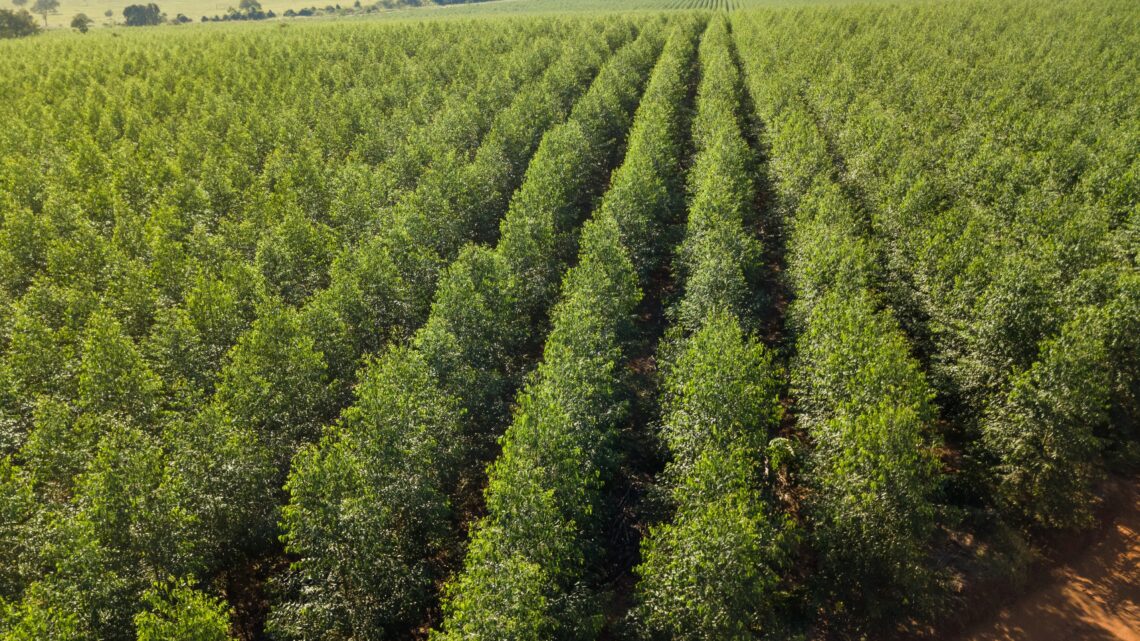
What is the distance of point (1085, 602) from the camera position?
2773cm

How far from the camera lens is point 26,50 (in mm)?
114188

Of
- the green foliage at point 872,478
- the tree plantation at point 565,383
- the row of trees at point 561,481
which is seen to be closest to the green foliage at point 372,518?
the tree plantation at point 565,383

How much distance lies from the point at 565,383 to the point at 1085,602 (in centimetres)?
2666

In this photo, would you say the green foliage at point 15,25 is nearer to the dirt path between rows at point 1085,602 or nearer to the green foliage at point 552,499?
the green foliage at point 552,499

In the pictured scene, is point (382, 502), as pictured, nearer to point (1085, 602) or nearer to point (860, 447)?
point (860, 447)

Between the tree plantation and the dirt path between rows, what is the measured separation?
1.14 metres

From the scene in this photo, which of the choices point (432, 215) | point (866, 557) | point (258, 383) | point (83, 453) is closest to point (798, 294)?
point (866, 557)

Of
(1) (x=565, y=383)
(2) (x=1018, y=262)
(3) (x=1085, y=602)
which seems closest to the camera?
(3) (x=1085, y=602)

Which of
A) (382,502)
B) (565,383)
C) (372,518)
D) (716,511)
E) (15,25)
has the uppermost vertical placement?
(15,25)

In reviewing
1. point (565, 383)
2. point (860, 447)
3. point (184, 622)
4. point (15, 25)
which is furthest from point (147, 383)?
point (15, 25)

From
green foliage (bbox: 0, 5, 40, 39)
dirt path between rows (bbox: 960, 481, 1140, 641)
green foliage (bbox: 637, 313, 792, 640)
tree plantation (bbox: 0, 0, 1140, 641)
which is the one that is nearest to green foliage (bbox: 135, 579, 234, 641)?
tree plantation (bbox: 0, 0, 1140, 641)

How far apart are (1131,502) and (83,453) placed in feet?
173

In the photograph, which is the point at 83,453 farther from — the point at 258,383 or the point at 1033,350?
the point at 1033,350

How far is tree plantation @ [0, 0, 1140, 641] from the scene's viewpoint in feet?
73.8
